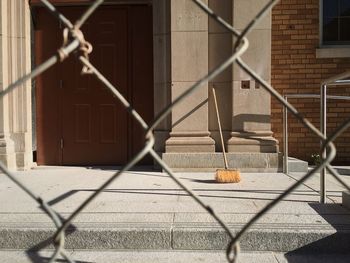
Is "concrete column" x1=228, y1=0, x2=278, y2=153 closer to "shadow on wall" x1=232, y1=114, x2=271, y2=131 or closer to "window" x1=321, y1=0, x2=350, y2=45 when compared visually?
"shadow on wall" x1=232, y1=114, x2=271, y2=131

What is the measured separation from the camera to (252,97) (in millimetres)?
7062

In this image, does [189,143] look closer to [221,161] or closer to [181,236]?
[221,161]

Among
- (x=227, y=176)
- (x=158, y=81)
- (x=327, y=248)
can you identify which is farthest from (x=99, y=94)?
(x=327, y=248)

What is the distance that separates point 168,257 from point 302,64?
15.3 ft

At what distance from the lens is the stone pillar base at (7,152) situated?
23.5 feet

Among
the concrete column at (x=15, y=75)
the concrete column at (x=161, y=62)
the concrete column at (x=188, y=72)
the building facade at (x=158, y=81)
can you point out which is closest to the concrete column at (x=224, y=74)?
the building facade at (x=158, y=81)

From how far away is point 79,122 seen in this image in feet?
26.1

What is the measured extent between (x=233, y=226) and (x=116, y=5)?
193 inches

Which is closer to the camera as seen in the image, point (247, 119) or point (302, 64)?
point (247, 119)

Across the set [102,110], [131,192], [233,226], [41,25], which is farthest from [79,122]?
[233,226]

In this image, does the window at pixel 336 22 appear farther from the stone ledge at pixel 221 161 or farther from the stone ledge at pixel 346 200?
the stone ledge at pixel 346 200

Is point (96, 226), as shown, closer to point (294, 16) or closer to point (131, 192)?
point (131, 192)

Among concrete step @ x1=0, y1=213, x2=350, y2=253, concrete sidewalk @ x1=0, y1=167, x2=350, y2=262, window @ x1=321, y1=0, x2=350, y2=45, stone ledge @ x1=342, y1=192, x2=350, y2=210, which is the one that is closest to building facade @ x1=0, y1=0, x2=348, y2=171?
window @ x1=321, y1=0, x2=350, y2=45

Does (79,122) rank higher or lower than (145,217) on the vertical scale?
higher
